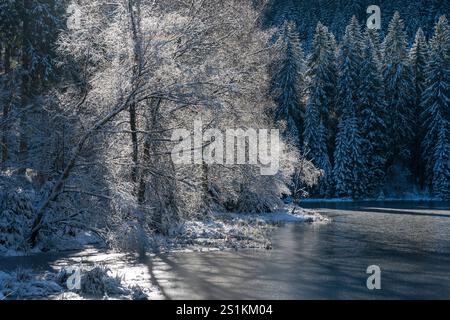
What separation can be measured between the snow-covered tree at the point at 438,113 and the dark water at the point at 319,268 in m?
28.3

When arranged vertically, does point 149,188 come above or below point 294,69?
below

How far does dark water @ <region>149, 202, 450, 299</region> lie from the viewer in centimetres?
1131

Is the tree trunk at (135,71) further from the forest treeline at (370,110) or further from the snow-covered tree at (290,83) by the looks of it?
the snow-covered tree at (290,83)

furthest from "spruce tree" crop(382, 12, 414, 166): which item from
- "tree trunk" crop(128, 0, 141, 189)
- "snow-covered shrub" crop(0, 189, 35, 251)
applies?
"snow-covered shrub" crop(0, 189, 35, 251)

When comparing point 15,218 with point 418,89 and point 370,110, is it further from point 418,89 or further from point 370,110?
point 418,89

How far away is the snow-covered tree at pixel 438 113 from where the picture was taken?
4881cm

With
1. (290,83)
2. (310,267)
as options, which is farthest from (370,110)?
(310,267)

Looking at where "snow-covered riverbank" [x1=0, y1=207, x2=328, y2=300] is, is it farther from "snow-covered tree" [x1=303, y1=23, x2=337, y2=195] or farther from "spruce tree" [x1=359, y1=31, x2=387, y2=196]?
"spruce tree" [x1=359, y1=31, x2=387, y2=196]

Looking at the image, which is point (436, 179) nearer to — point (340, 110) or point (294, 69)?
point (340, 110)

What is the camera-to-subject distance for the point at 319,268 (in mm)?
14258

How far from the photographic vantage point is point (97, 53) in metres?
17.6

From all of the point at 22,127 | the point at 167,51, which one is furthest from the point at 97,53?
the point at 22,127

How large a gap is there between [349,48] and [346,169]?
455 inches

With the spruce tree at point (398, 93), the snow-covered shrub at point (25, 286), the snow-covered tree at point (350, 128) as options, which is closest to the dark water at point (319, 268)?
the snow-covered shrub at point (25, 286)
